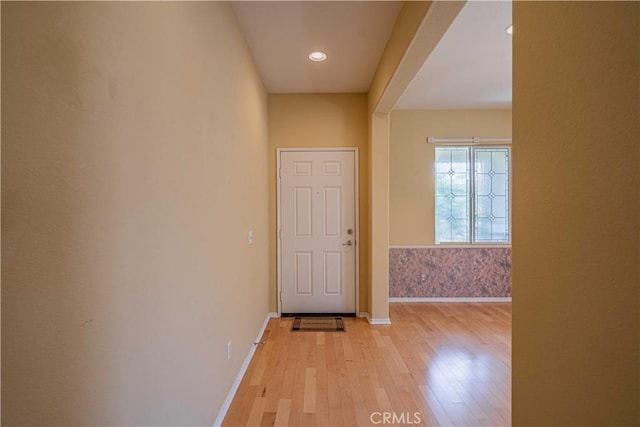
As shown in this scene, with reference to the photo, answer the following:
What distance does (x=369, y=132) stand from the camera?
364cm

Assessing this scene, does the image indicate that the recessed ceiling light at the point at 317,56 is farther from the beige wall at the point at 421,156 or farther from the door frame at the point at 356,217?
the beige wall at the point at 421,156

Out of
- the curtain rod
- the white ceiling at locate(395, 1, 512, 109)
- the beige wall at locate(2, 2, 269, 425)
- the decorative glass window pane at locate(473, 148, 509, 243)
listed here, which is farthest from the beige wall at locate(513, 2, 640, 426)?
the decorative glass window pane at locate(473, 148, 509, 243)

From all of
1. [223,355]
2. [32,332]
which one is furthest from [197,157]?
[223,355]

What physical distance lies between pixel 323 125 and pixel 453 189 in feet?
7.07

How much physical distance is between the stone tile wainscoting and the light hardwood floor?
830 mm

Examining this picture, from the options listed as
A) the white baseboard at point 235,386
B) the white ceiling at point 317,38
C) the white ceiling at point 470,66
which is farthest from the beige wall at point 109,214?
the white ceiling at point 470,66

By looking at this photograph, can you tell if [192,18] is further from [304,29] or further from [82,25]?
[304,29]

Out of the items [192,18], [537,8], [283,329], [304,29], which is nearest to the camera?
[537,8]

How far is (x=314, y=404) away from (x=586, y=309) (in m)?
1.84

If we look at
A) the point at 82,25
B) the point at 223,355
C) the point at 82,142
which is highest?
the point at 82,25

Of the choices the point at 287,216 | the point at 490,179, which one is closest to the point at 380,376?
the point at 287,216

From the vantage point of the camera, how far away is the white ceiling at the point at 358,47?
218 cm

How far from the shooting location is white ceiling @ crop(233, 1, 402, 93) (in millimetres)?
2150

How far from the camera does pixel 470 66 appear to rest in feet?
10.2
